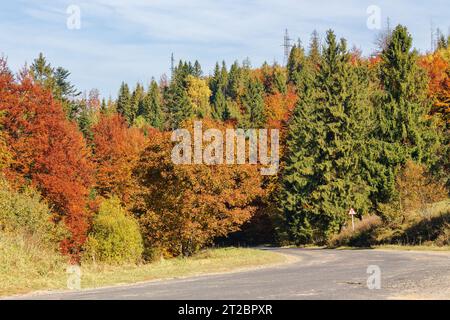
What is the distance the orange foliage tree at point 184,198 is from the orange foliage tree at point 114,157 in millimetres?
19282

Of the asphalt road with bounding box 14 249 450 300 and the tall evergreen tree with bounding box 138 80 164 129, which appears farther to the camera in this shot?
the tall evergreen tree with bounding box 138 80 164 129

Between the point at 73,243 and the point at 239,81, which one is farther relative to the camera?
the point at 239,81

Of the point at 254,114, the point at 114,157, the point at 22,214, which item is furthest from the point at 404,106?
the point at 254,114

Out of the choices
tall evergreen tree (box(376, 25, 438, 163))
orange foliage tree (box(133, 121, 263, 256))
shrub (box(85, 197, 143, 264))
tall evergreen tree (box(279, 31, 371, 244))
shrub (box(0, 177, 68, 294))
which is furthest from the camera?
tall evergreen tree (box(279, 31, 371, 244))

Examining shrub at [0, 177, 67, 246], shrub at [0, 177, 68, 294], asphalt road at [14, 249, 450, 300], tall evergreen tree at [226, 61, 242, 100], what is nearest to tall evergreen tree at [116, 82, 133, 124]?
tall evergreen tree at [226, 61, 242, 100]

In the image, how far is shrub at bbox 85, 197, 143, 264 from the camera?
41875mm

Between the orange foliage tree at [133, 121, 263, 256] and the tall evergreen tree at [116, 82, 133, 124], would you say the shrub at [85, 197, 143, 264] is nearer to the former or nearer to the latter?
the orange foliage tree at [133, 121, 263, 256]

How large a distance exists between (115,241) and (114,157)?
33.8 metres

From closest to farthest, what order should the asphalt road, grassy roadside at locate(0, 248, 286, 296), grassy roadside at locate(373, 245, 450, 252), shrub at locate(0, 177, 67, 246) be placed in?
the asphalt road
grassy roadside at locate(0, 248, 286, 296)
shrub at locate(0, 177, 67, 246)
grassy roadside at locate(373, 245, 450, 252)

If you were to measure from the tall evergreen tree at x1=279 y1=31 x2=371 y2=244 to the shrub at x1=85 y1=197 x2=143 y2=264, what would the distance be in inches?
884
